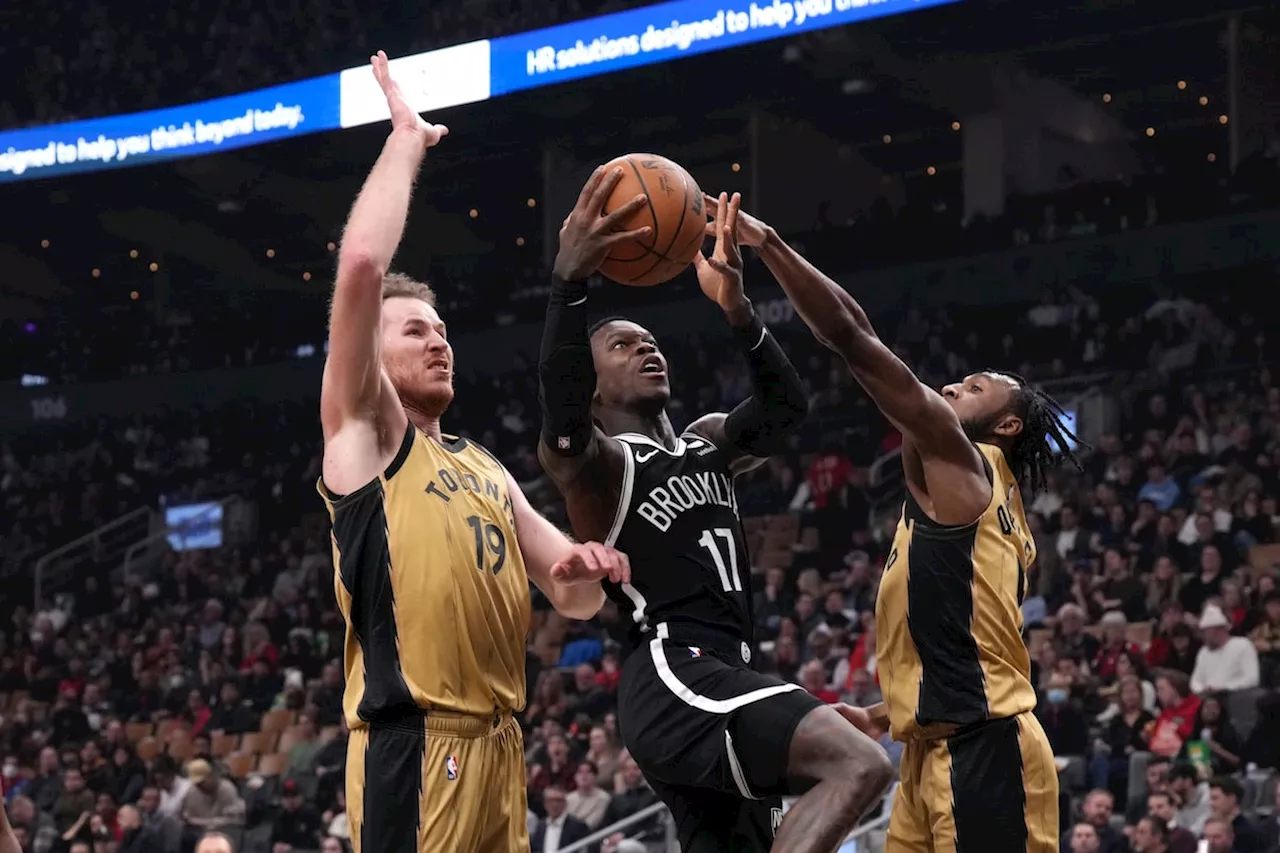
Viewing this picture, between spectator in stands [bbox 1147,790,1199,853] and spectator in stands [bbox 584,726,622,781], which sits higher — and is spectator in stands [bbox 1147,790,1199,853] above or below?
below

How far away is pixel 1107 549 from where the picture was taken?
527 inches

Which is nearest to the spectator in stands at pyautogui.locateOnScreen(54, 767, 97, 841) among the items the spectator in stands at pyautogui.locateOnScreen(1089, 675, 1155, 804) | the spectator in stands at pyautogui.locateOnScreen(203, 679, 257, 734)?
the spectator in stands at pyautogui.locateOnScreen(203, 679, 257, 734)

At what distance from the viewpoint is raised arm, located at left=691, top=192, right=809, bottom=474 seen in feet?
17.0

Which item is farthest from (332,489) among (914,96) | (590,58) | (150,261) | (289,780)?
(150,261)

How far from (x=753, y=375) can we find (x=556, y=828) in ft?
21.7

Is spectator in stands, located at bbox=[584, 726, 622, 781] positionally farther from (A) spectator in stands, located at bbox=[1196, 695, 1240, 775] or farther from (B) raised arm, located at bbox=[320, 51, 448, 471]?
(B) raised arm, located at bbox=[320, 51, 448, 471]

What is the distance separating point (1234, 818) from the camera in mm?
9000

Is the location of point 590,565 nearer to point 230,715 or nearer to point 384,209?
point 384,209

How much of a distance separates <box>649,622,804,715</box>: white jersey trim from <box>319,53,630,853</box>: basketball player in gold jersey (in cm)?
45

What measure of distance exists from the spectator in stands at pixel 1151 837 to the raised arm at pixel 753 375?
4.87 metres

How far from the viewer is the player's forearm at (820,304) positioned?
5094mm

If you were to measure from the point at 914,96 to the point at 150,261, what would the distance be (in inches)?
484

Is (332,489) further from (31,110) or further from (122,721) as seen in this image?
(31,110)

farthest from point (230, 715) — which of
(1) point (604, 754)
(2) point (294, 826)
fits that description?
(1) point (604, 754)
